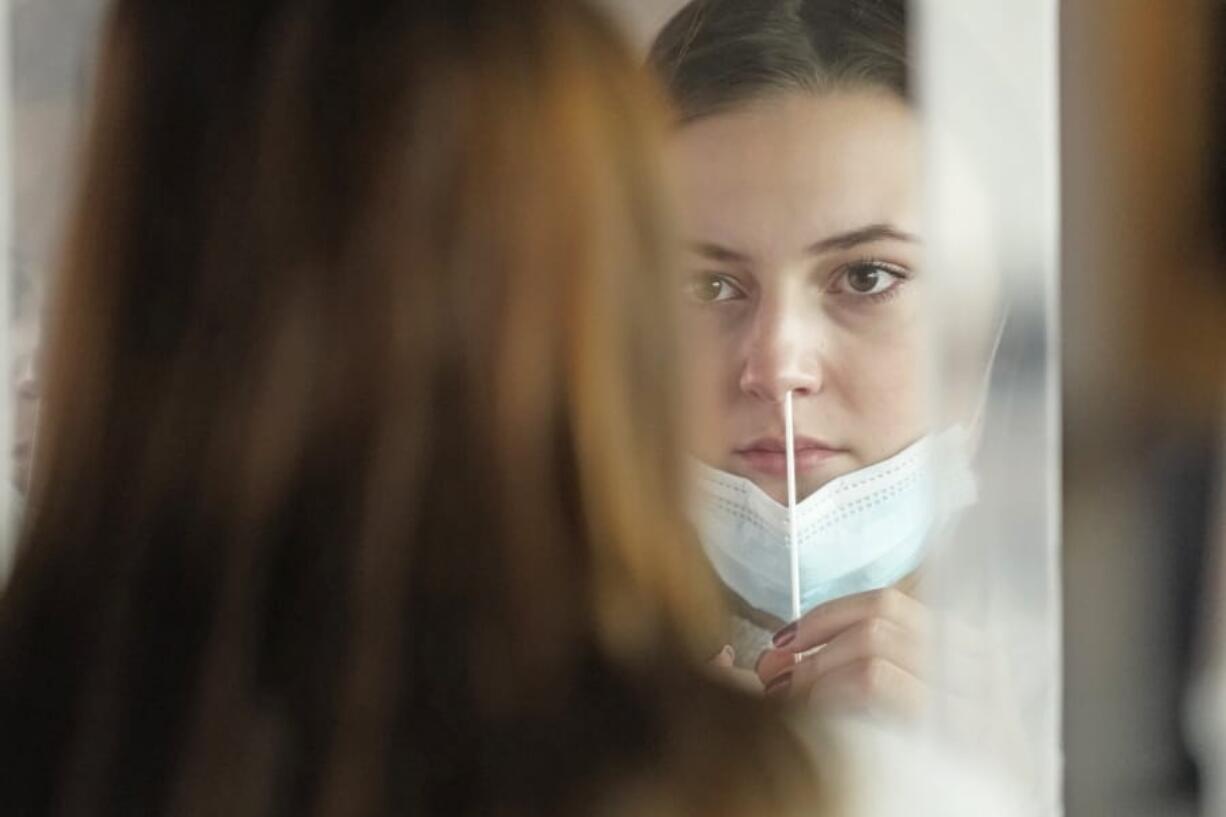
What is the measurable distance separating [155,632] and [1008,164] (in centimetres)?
34

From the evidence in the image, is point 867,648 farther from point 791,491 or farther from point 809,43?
point 809,43

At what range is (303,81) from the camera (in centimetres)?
45

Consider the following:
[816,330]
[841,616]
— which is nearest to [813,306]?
[816,330]

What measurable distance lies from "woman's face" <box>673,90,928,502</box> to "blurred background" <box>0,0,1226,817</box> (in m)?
0.06

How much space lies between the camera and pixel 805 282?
0.53 meters

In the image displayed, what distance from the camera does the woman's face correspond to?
531mm

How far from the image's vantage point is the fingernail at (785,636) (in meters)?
0.54

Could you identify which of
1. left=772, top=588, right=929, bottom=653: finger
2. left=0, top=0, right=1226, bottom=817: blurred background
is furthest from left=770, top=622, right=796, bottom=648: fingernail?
Answer: left=0, top=0, right=1226, bottom=817: blurred background

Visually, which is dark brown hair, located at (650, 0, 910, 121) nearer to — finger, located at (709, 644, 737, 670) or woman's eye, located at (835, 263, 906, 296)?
woman's eye, located at (835, 263, 906, 296)

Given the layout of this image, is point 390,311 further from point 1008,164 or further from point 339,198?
point 1008,164

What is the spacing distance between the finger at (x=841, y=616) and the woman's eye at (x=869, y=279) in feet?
0.37

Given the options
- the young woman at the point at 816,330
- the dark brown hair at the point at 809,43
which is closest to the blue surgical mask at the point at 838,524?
the young woman at the point at 816,330

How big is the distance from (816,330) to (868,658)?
124mm

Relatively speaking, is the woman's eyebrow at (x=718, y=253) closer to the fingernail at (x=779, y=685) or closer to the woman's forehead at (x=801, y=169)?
the woman's forehead at (x=801, y=169)
